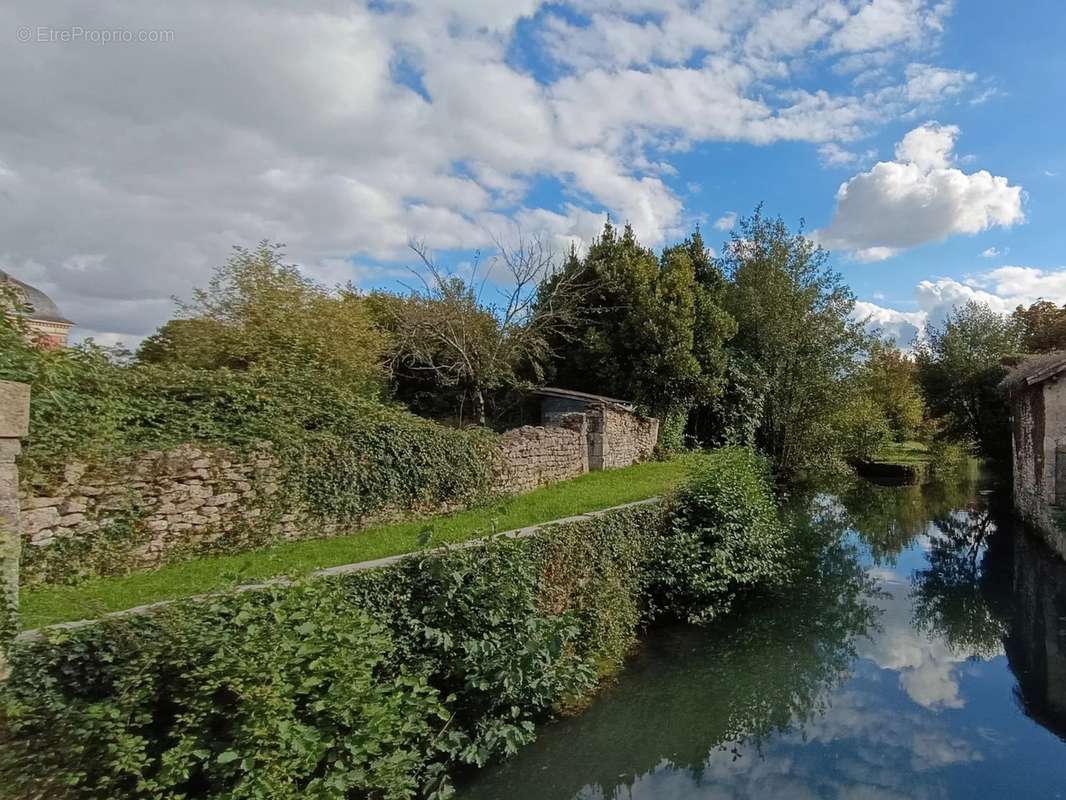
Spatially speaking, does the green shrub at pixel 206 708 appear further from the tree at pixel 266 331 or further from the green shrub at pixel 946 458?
the green shrub at pixel 946 458

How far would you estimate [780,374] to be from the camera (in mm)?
25281

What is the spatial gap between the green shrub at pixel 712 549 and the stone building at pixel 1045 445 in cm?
686

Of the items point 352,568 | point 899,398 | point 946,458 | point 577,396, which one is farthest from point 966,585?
point 899,398

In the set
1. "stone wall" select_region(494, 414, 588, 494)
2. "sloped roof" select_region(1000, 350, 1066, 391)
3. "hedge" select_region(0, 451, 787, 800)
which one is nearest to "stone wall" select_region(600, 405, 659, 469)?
"stone wall" select_region(494, 414, 588, 494)

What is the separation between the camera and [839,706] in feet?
27.7

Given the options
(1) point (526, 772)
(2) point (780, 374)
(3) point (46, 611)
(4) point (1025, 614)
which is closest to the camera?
(3) point (46, 611)

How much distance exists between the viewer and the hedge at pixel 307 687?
13.9ft

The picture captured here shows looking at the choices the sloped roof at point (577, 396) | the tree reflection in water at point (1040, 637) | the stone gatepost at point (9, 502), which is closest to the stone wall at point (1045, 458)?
the tree reflection in water at point (1040, 637)

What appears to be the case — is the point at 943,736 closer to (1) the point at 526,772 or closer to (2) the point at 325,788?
(1) the point at 526,772

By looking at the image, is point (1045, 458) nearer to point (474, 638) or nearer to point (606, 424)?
point (606, 424)

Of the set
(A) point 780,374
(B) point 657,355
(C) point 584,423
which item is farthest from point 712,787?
(A) point 780,374

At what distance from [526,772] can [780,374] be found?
21.5 metres

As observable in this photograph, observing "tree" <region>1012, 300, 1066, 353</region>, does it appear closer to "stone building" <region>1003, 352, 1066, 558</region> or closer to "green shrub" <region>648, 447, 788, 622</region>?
"stone building" <region>1003, 352, 1066, 558</region>

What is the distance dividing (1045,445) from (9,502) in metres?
19.0
